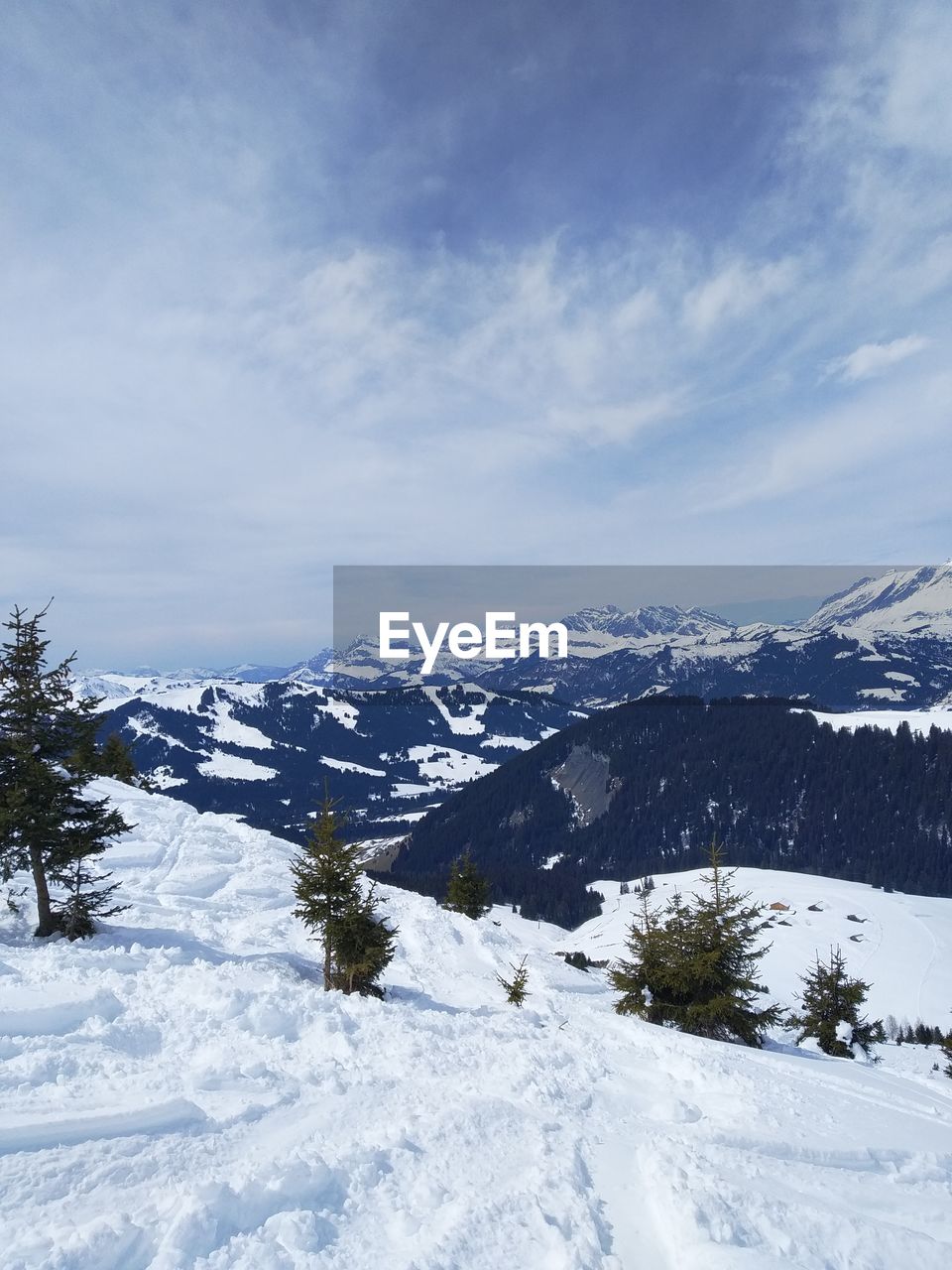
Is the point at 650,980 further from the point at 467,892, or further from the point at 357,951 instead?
the point at 467,892

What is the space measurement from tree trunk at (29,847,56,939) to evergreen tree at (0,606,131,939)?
24 millimetres

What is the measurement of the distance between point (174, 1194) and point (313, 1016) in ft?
23.1

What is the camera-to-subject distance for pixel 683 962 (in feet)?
74.5

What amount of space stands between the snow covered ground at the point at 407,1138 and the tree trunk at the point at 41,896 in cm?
98

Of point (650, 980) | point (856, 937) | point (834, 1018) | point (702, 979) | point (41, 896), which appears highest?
point (41, 896)

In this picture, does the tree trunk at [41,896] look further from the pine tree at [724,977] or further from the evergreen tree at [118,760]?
the evergreen tree at [118,760]

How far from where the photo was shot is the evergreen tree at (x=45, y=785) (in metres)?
17.0

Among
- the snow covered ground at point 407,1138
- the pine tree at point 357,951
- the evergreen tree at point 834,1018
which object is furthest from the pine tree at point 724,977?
the evergreen tree at point 834,1018

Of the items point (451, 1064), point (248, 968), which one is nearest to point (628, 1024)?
point (451, 1064)

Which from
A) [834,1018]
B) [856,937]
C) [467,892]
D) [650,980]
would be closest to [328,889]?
[650,980]

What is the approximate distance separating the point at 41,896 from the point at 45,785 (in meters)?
3.18

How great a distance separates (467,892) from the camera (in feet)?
159

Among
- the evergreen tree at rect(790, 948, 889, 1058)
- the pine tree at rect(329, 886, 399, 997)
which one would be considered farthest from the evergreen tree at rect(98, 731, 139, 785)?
the evergreen tree at rect(790, 948, 889, 1058)

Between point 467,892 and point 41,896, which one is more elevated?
point 41,896
